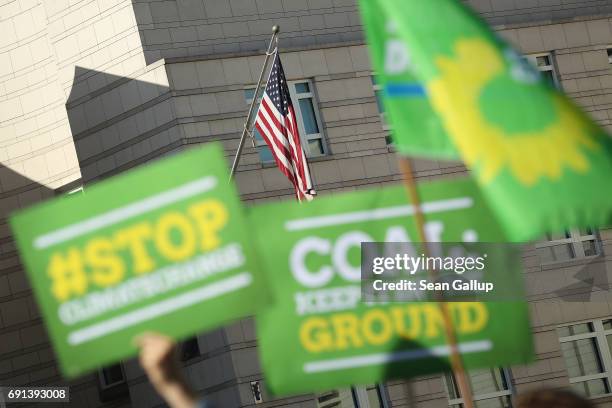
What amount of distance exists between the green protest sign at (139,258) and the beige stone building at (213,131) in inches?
802

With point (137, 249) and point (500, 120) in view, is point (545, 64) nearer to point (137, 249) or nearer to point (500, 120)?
point (500, 120)

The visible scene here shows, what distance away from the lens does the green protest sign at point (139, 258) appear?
20.5ft

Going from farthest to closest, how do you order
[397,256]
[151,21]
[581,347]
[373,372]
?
[581,347] < [151,21] < [397,256] < [373,372]

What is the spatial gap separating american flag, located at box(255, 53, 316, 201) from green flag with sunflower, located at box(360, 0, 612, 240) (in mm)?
14974

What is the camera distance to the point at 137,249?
634 cm

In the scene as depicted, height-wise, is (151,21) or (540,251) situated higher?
(151,21)

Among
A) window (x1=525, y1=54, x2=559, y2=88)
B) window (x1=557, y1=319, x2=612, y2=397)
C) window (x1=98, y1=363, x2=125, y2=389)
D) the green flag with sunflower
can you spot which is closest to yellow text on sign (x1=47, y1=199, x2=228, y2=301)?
the green flag with sunflower

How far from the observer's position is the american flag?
2242cm

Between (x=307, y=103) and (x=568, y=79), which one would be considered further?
(x=568, y=79)

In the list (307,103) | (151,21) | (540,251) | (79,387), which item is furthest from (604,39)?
(79,387)

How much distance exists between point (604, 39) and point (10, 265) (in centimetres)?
1270

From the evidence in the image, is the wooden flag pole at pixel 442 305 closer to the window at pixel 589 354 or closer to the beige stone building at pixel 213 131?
the beige stone building at pixel 213 131

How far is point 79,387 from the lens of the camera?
29031mm

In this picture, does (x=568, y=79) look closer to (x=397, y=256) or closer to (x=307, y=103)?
(x=307, y=103)
